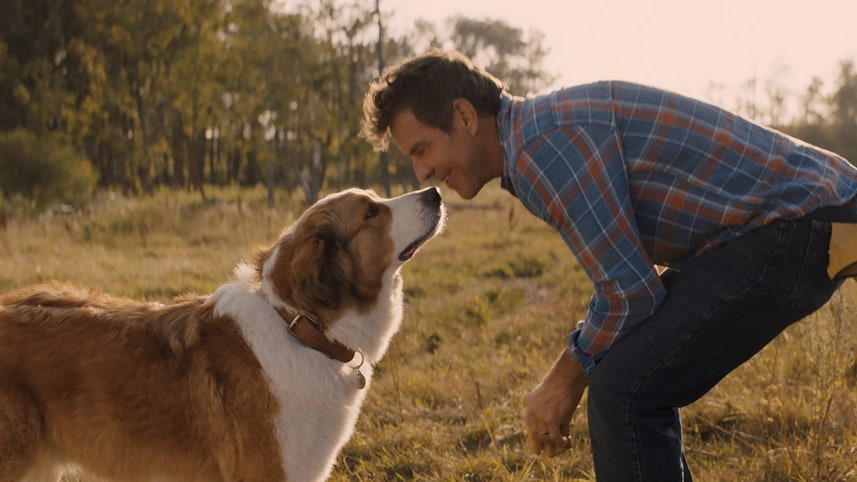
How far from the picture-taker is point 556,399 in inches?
106

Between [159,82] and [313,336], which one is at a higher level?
[159,82]

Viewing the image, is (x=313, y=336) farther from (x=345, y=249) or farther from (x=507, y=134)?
(x=507, y=134)

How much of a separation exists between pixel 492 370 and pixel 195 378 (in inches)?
115

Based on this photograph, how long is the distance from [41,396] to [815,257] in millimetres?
3006

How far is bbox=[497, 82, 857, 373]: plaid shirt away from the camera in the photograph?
2404 millimetres

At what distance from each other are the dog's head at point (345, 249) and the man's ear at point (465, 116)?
3.13 ft

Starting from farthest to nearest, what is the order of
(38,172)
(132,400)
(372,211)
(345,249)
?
(38,172) → (372,211) → (345,249) → (132,400)

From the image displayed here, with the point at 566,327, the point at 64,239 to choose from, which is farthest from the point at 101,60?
the point at 566,327

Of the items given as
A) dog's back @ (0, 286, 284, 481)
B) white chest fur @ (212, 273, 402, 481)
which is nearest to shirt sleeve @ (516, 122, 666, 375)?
white chest fur @ (212, 273, 402, 481)

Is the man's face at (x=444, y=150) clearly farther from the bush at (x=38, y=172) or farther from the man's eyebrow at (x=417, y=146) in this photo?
the bush at (x=38, y=172)

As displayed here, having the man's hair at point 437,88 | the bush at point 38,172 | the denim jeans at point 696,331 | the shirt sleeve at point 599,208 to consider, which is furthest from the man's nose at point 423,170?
the bush at point 38,172

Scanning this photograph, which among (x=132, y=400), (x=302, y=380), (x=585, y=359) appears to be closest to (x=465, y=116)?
(x=585, y=359)

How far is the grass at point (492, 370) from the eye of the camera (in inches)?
152

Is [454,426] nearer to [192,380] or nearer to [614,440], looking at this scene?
[192,380]
